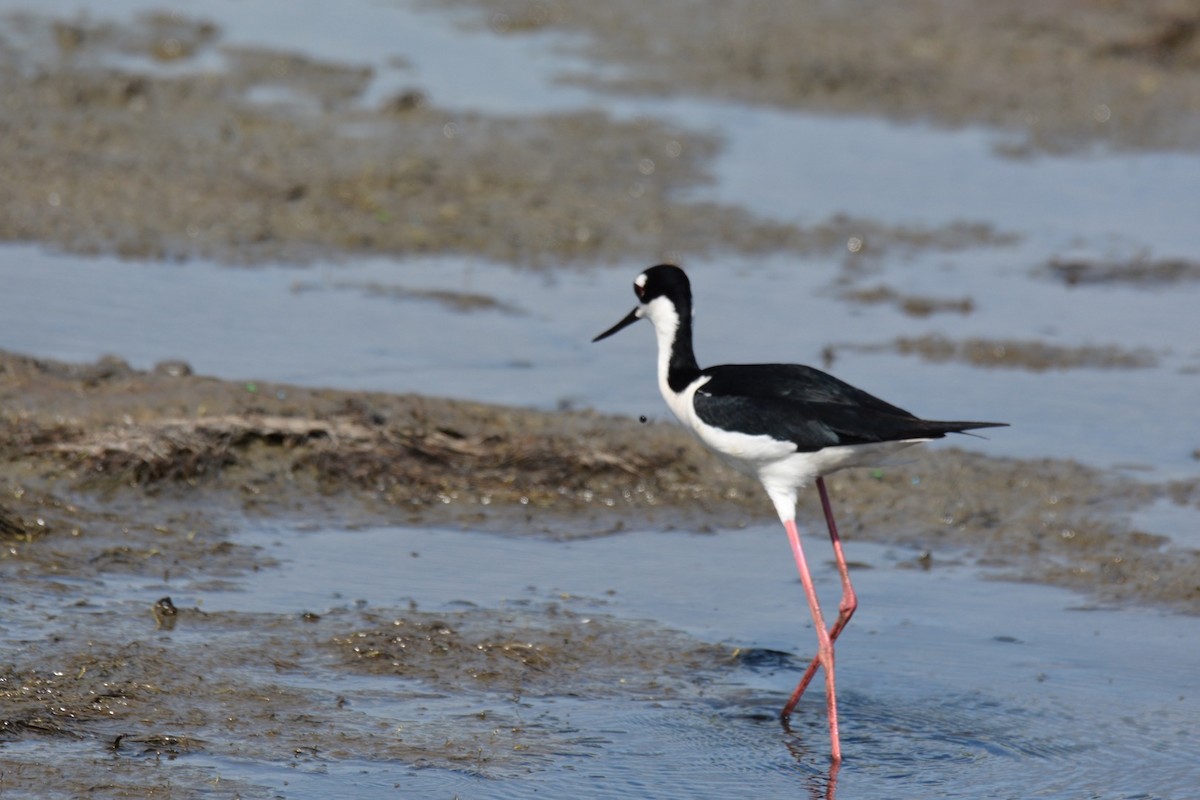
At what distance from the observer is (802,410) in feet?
17.4

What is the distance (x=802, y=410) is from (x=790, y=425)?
6 cm

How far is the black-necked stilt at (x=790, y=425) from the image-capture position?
5.20 meters

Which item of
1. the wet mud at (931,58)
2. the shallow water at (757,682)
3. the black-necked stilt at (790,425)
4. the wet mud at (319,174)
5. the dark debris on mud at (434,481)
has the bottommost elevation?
the shallow water at (757,682)

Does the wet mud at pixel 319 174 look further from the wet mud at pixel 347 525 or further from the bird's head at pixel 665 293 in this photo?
the bird's head at pixel 665 293

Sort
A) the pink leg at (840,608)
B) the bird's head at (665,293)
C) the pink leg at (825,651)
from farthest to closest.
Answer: the bird's head at (665,293) → the pink leg at (840,608) → the pink leg at (825,651)

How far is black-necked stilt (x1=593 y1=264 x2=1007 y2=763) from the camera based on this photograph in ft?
17.0

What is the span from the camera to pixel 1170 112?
520 inches

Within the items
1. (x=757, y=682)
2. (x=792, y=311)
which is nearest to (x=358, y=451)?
(x=757, y=682)

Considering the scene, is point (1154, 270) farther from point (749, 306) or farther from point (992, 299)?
point (749, 306)

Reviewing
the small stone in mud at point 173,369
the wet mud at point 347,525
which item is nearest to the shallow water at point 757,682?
the wet mud at point 347,525

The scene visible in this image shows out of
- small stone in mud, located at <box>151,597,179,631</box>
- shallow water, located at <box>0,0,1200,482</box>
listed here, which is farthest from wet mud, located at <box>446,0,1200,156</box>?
small stone in mud, located at <box>151,597,179,631</box>

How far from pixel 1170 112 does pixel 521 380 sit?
7.14 meters

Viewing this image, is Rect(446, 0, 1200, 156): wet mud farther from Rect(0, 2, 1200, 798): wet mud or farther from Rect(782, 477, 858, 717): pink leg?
Rect(782, 477, 858, 717): pink leg

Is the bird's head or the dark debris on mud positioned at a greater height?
the bird's head
